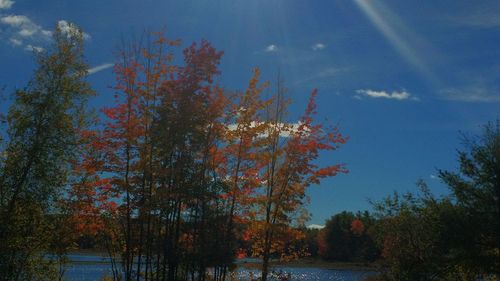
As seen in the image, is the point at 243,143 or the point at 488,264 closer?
the point at 488,264

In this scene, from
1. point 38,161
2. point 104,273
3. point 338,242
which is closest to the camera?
point 38,161

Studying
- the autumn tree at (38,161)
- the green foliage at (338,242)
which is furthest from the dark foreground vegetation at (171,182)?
the green foliage at (338,242)

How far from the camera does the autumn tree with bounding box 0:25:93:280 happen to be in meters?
16.6

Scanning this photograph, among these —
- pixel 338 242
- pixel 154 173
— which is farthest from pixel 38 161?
pixel 338 242

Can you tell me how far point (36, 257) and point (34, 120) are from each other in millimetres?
5156

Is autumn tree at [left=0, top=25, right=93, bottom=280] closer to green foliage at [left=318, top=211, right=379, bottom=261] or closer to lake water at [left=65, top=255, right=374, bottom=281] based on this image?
lake water at [left=65, top=255, right=374, bottom=281]

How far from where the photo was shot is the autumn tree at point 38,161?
16.6 meters

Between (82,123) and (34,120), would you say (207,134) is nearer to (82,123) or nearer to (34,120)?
(82,123)

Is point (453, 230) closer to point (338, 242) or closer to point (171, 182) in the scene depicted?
point (171, 182)

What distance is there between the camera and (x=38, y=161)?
16.8 metres

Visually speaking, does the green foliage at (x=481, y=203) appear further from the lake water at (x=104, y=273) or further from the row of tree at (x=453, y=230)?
the lake water at (x=104, y=273)

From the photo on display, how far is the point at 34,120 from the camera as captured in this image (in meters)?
17.0

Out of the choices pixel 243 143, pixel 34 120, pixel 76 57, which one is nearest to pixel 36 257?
pixel 34 120

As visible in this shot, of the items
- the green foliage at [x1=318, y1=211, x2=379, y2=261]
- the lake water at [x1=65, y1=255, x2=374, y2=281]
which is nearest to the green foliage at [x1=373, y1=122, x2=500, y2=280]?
the lake water at [x1=65, y1=255, x2=374, y2=281]
